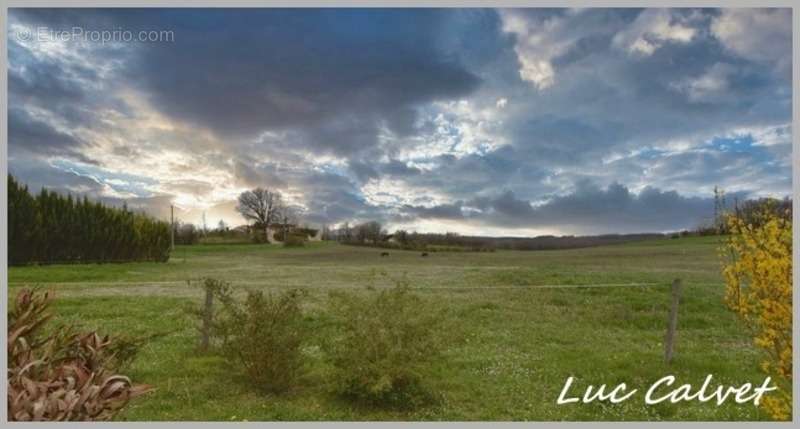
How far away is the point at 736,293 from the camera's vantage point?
19.3 ft

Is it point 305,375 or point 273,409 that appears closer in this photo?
point 273,409

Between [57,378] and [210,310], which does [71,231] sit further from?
[57,378]

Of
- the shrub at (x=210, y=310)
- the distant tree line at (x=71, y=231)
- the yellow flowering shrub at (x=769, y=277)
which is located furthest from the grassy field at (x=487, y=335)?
the yellow flowering shrub at (x=769, y=277)

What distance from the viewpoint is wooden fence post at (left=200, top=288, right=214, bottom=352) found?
391 inches

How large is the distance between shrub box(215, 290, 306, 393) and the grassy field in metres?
0.25

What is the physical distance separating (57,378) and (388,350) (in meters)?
4.03

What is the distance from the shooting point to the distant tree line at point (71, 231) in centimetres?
2453

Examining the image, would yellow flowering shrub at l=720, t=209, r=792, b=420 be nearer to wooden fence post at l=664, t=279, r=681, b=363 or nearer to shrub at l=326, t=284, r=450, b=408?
shrub at l=326, t=284, r=450, b=408

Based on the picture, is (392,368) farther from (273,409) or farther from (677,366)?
(677,366)

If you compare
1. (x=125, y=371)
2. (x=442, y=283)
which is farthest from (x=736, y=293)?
(x=442, y=283)

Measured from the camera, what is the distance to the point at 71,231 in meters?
27.0

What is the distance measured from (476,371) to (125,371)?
18.6 ft

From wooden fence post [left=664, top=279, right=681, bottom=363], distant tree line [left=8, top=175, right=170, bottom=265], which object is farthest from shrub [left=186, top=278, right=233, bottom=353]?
distant tree line [left=8, top=175, right=170, bottom=265]

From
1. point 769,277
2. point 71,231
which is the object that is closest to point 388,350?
point 769,277
